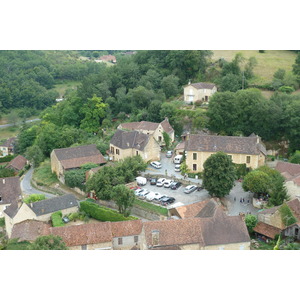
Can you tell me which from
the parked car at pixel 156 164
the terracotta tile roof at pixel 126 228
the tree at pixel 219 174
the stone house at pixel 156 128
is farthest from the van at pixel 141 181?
the stone house at pixel 156 128

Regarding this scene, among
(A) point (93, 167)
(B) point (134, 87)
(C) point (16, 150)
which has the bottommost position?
(C) point (16, 150)

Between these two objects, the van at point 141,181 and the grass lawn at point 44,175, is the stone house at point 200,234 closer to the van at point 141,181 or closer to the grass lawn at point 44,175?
the van at point 141,181

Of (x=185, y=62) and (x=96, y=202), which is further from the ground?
(x=185, y=62)

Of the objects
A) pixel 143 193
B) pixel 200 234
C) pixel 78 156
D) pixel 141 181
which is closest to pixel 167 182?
pixel 141 181

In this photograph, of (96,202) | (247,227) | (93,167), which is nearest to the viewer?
(247,227)

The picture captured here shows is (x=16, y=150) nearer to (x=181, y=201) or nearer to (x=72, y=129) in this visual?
(x=72, y=129)

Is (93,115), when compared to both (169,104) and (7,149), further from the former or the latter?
(7,149)

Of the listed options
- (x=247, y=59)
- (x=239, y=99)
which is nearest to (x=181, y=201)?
(x=239, y=99)
